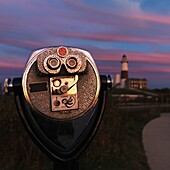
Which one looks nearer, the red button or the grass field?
the red button

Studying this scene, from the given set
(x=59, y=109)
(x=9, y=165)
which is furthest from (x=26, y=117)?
(x=9, y=165)

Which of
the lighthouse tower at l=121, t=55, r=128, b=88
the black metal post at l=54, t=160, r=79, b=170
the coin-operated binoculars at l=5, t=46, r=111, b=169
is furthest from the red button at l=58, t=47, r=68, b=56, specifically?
the lighthouse tower at l=121, t=55, r=128, b=88

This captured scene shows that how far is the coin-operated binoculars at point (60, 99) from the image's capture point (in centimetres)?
213

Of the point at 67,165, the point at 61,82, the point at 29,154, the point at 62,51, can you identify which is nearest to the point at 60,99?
the point at 61,82

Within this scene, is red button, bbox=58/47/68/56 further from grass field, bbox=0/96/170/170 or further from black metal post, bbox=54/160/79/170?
grass field, bbox=0/96/170/170

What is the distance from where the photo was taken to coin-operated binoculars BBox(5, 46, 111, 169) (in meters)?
2.13

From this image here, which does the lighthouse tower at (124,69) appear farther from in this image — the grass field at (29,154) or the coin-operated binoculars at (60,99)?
the coin-operated binoculars at (60,99)

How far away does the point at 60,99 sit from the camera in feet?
7.06

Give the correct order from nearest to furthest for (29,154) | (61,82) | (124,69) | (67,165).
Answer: (61,82), (67,165), (29,154), (124,69)

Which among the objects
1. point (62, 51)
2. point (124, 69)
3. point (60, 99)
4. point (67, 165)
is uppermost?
point (124, 69)

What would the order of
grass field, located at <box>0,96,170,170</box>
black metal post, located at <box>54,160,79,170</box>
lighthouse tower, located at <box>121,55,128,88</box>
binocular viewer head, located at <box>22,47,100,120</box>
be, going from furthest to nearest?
lighthouse tower, located at <box>121,55,128,88</box>
grass field, located at <box>0,96,170,170</box>
black metal post, located at <box>54,160,79,170</box>
binocular viewer head, located at <box>22,47,100,120</box>

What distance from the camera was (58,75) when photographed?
2137 mm

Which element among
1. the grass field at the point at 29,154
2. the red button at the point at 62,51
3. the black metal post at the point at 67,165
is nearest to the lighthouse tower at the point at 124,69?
the grass field at the point at 29,154

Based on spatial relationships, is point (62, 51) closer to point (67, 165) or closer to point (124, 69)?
point (67, 165)
